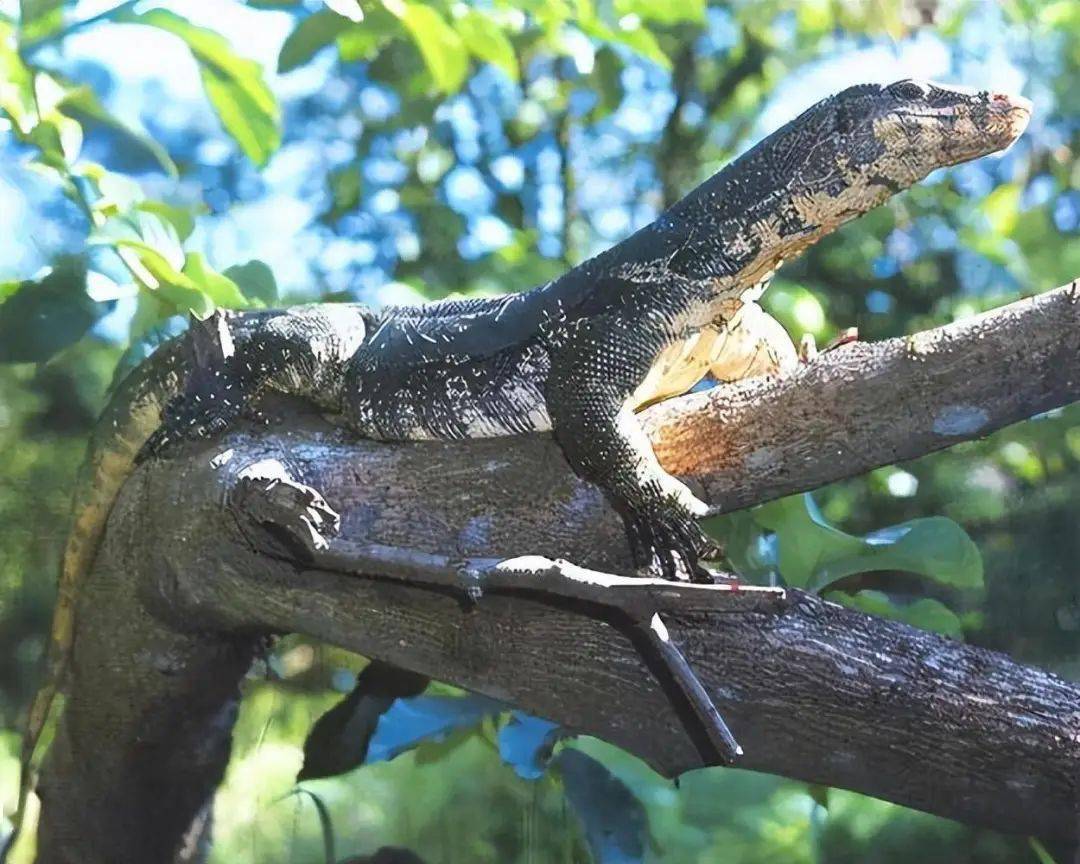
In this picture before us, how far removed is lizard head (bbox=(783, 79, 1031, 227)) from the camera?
85 cm

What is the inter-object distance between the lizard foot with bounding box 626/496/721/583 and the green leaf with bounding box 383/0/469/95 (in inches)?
36.4

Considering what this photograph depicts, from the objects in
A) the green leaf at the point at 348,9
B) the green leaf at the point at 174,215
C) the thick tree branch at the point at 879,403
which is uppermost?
the green leaf at the point at 348,9

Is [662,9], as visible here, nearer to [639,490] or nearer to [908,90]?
[908,90]

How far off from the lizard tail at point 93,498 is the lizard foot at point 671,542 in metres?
0.58

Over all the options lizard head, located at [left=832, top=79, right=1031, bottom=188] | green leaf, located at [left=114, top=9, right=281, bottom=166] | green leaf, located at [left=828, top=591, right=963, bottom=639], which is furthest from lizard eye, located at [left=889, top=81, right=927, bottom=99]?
green leaf, located at [left=114, top=9, right=281, bottom=166]

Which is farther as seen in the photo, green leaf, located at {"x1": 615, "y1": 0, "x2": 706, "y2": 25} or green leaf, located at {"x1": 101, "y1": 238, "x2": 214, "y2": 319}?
green leaf, located at {"x1": 615, "y1": 0, "x2": 706, "y2": 25}

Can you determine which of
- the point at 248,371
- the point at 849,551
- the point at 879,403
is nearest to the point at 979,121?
the point at 879,403

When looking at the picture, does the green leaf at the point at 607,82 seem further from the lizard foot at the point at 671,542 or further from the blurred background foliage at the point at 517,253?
the lizard foot at the point at 671,542

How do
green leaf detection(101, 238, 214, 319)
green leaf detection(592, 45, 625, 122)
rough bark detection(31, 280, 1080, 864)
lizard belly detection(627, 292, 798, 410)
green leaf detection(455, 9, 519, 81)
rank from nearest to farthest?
rough bark detection(31, 280, 1080, 864), lizard belly detection(627, 292, 798, 410), green leaf detection(101, 238, 214, 319), green leaf detection(455, 9, 519, 81), green leaf detection(592, 45, 625, 122)

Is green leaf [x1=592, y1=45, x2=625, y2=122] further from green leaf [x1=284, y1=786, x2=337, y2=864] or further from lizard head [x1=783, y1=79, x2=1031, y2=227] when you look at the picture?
green leaf [x1=284, y1=786, x2=337, y2=864]

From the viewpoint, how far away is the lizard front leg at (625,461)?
88 cm

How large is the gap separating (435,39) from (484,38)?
80mm

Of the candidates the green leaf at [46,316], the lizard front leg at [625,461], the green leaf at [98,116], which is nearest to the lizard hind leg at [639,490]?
the lizard front leg at [625,461]

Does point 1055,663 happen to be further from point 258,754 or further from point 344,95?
point 344,95
